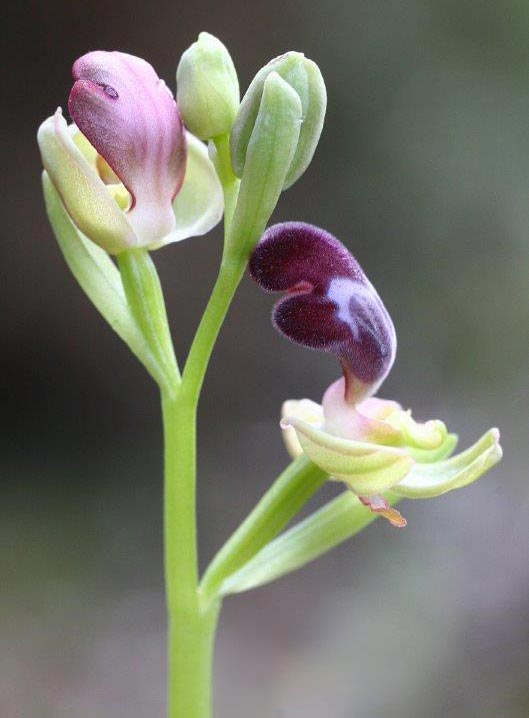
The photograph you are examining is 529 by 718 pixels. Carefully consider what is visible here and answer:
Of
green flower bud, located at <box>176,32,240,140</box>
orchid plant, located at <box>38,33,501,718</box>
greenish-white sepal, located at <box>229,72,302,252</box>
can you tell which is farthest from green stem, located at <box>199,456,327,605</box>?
green flower bud, located at <box>176,32,240,140</box>

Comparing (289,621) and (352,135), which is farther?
(352,135)

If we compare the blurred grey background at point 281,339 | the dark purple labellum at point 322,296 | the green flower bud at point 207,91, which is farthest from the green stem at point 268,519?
the blurred grey background at point 281,339

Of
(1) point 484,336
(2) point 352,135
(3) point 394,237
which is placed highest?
(2) point 352,135

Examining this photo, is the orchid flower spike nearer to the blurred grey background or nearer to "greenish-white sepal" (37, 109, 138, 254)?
"greenish-white sepal" (37, 109, 138, 254)

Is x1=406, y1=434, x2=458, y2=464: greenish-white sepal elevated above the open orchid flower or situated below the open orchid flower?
below

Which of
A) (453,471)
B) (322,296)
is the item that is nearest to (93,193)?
(322,296)

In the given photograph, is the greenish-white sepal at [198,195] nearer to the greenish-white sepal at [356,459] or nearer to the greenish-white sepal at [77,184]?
the greenish-white sepal at [77,184]

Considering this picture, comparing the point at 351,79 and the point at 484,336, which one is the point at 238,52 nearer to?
the point at 351,79

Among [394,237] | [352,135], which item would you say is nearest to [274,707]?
[394,237]
